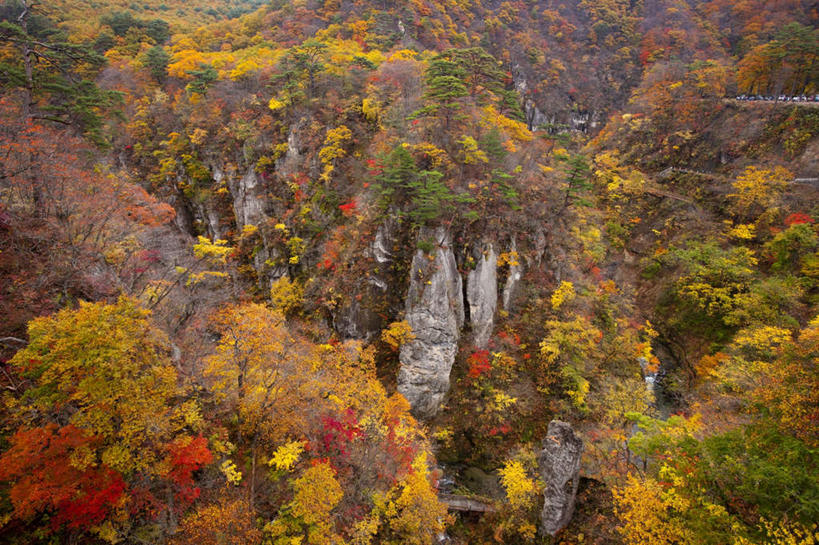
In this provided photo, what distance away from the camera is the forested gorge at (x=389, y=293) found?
926 cm

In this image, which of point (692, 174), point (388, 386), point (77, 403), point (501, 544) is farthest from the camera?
point (692, 174)

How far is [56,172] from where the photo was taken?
1462cm

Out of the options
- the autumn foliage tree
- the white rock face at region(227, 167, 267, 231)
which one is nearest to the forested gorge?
the autumn foliage tree

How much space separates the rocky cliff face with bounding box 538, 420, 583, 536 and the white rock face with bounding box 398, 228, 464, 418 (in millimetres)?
8407

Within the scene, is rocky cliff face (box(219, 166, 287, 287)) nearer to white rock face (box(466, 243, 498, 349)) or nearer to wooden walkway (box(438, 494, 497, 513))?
white rock face (box(466, 243, 498, 349))

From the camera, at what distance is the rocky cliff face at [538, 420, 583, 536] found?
1619cm

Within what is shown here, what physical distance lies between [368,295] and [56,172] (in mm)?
17609

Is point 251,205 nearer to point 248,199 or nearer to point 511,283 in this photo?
point 248,199

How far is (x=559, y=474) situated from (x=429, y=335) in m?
10.9

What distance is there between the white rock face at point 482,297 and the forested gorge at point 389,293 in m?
0.18

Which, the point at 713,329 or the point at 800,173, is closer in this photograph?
the point at 713,329

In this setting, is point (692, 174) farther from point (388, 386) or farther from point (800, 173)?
point (388, 386)

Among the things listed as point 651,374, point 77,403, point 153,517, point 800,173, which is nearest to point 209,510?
point 153,517

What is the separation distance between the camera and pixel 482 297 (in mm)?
25000
